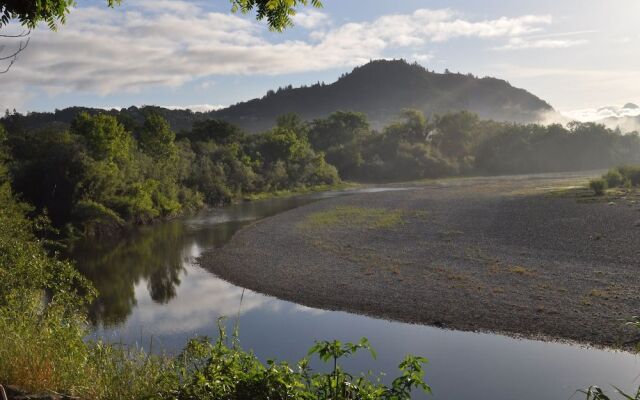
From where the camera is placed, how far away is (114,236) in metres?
43.7

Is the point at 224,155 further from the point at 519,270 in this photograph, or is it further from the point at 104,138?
the point at 519,270

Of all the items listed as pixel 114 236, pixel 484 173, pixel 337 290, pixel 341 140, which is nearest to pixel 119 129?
pixel 114 236

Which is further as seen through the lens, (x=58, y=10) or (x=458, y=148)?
(x=458, y=148)

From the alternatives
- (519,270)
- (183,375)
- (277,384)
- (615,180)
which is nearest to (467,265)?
(519,270)

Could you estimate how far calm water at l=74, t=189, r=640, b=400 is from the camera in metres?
14.4

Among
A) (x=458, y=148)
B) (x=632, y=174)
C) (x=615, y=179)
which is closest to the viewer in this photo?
(x=615, y=179)

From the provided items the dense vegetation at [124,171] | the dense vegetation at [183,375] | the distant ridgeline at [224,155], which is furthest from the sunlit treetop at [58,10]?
the dense vegetation at [124,171]

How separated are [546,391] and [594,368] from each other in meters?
2.36

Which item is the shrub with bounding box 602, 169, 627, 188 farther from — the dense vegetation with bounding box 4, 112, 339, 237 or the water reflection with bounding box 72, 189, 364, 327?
the dense vegetation with bounding box 4, 112, 339, 237

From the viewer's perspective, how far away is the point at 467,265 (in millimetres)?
26578

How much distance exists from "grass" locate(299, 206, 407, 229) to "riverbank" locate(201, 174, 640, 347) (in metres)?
0.18

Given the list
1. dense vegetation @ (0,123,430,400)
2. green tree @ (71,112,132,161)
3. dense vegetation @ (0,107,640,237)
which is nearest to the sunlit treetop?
dense vegetation @ (0,123,430,400)

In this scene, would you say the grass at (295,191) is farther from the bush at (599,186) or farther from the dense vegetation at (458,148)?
the bush at (599,186)

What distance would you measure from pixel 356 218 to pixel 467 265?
1959cm
